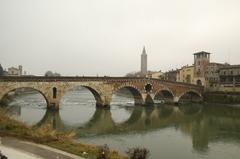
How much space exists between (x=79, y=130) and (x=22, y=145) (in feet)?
49.8

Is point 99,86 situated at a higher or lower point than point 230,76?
lower

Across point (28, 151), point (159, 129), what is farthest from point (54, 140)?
point (159, 129)

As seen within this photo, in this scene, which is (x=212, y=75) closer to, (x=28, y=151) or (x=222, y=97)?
(x=222, y=97)

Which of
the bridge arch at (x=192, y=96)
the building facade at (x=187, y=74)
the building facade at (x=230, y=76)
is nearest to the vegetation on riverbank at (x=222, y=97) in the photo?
the bridge arch at (x=192, y=96)

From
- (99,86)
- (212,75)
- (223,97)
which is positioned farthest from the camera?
(212,75)

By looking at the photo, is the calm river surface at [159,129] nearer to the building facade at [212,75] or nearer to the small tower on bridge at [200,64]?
the building facade at [212,75]

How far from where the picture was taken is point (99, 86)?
47156mm

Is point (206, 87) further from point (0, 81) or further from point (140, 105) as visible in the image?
point (0, 81)

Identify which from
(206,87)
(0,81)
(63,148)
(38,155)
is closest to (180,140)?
(63,148)

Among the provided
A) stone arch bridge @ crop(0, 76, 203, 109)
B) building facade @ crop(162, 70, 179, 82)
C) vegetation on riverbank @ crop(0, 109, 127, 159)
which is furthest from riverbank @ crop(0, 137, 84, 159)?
building facade @ crop(162, 70, 179, 82)

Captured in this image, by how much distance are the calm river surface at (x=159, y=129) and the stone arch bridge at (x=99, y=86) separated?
3314 mm

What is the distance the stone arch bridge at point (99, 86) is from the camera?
40491mm

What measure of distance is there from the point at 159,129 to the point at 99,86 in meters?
16.7

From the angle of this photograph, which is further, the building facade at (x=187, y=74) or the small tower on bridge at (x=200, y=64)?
the building facade at (x=187, y=74)
